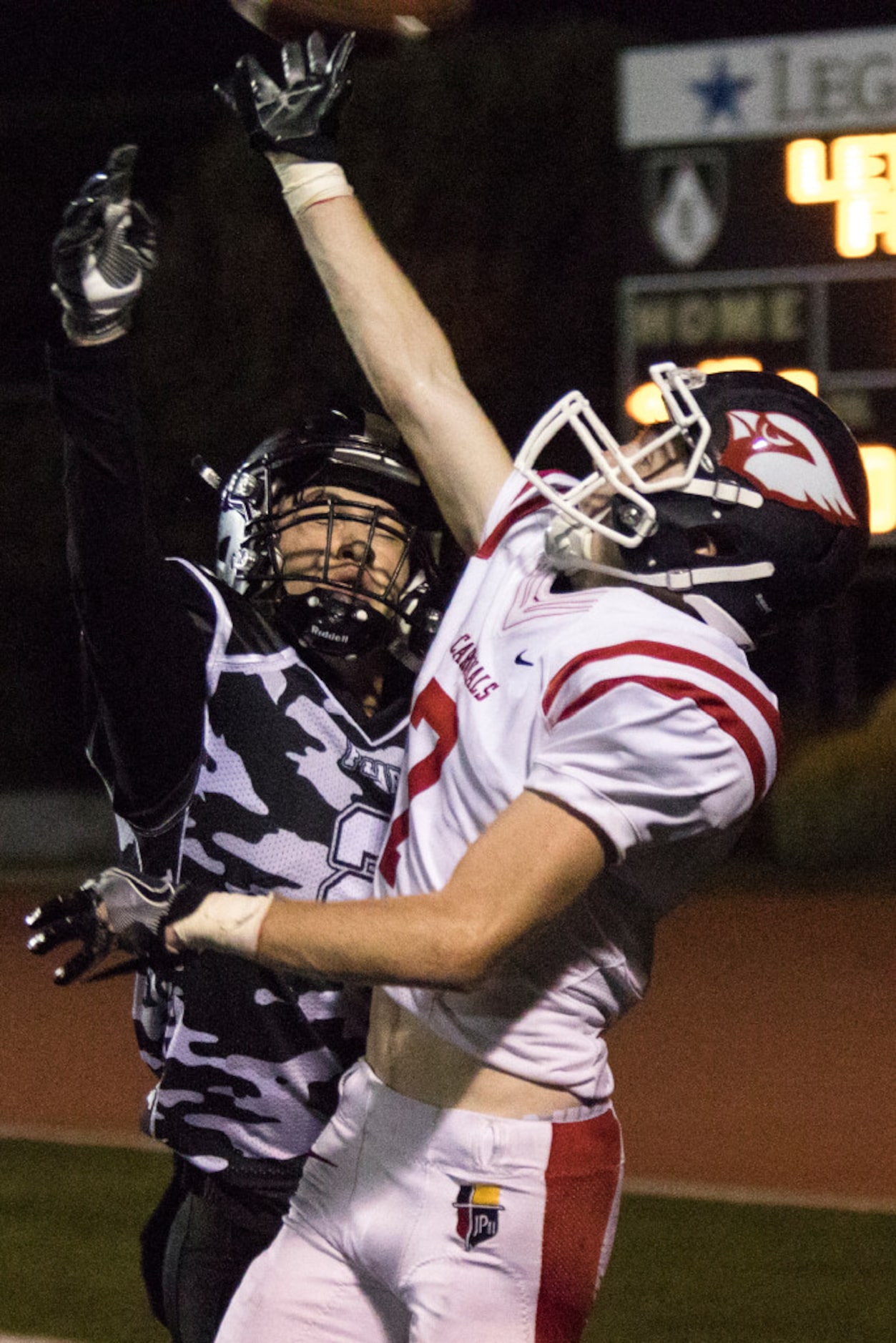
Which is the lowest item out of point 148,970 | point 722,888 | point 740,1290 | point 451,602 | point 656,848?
point 722,888

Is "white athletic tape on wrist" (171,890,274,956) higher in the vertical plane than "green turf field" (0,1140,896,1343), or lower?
higher

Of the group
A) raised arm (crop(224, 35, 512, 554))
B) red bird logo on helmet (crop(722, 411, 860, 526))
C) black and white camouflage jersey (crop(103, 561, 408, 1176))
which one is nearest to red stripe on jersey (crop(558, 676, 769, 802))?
red bird logo on helmet (crop(722, 411, 860, 526))

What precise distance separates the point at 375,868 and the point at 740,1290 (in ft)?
8.69

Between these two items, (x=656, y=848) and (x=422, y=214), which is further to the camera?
(x=422, y=214)

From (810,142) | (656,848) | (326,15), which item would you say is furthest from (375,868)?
(810,142)

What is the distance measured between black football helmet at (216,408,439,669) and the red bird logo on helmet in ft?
2.14

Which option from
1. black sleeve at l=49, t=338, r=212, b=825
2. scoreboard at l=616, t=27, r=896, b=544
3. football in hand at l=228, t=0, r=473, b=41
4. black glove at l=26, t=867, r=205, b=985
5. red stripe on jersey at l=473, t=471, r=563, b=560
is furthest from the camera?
scoreboard at l=616, t=27, r=896, b=544

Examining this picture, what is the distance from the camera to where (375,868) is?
8.29ft

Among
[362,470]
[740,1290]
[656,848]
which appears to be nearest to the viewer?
[656,848]

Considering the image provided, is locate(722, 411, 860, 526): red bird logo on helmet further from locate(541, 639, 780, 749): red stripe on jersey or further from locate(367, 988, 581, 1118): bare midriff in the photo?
locate(367, 988, 581, 1118): bare midriff

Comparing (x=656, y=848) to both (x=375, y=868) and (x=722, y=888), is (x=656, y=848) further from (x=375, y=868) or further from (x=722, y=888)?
(x=722, y=888)

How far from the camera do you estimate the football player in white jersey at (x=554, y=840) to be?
2053 millimetres

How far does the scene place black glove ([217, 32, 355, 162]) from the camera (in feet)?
9.38

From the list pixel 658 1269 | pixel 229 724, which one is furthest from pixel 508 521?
pixel 658 1269
